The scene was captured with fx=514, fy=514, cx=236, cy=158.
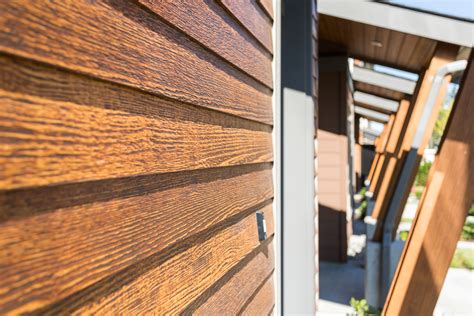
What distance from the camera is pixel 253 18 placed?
1.82 m

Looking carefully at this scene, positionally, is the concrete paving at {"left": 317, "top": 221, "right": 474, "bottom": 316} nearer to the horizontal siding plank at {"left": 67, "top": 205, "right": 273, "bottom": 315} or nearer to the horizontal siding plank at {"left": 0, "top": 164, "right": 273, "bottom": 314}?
the horizontal siding plank at {"left": 67, "top": 205, "right": 273, "bottom": 315}

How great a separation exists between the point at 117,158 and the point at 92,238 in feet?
0.45

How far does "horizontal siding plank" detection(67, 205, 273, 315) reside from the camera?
2.63 ft

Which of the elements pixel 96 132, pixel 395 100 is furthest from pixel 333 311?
pixel 395 100

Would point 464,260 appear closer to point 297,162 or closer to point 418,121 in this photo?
point 418,121

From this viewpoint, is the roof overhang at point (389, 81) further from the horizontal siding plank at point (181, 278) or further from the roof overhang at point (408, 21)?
the horizontal siding plank at point (181, 278)

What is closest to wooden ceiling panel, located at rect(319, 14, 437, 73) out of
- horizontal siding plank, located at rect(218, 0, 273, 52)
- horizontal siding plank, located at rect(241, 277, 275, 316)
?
horizontal siding plank, located at rect(218, 0, 273, 52)

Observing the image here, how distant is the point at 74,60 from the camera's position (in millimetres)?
673

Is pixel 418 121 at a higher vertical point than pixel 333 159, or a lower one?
higher

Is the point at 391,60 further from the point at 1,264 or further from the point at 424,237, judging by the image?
the point at 1,264

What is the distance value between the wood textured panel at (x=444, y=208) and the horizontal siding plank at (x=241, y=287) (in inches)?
25.5

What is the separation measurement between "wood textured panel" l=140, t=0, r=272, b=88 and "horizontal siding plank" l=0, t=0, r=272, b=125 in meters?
0.02

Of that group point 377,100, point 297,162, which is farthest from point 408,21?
point 377,100

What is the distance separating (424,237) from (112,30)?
71.1 inches
